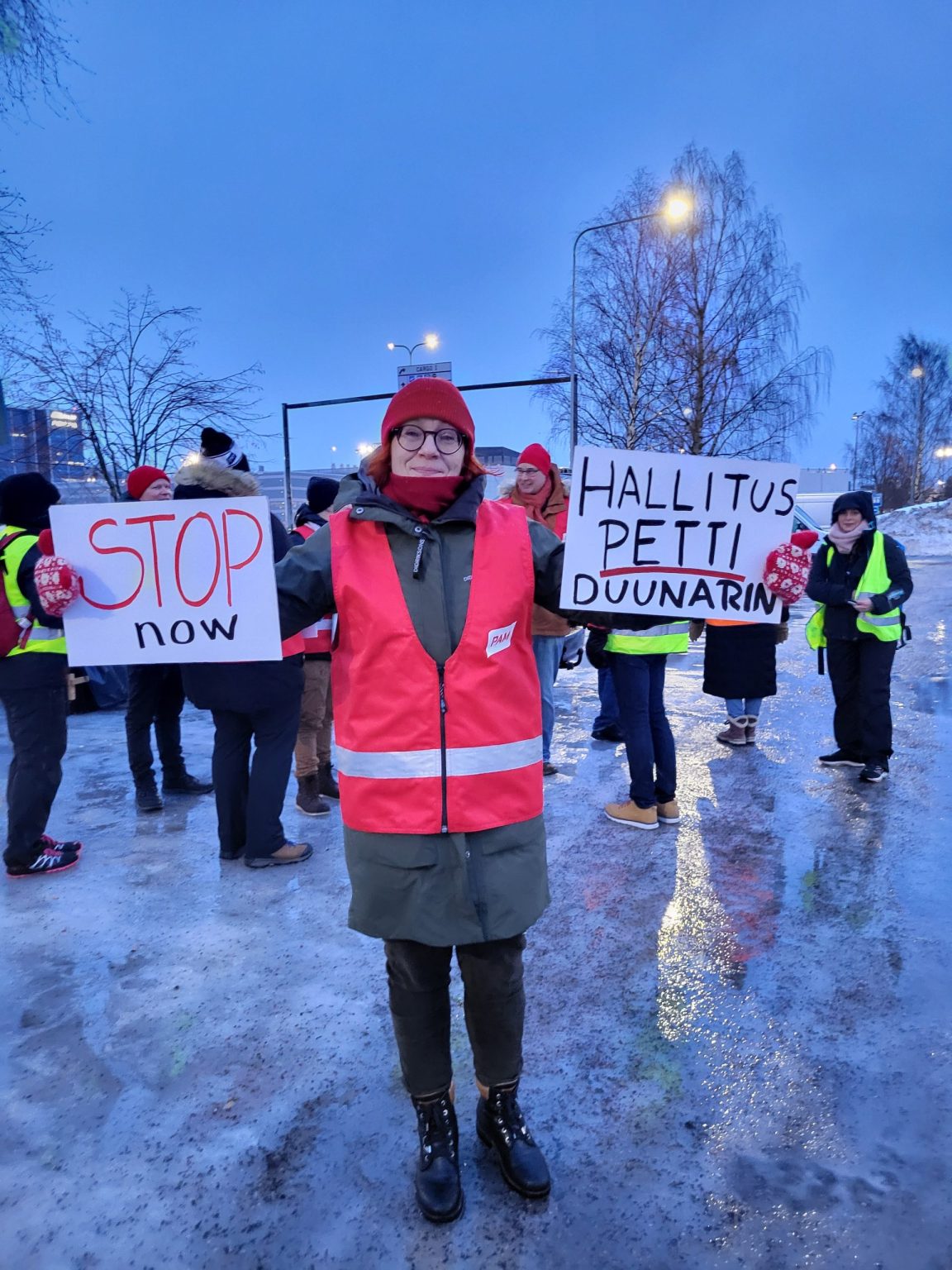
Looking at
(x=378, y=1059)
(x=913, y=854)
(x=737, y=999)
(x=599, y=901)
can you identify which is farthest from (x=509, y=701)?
(x=913, y=854)

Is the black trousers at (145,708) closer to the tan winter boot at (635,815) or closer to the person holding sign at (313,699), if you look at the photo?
the person holding sign at (313,699)

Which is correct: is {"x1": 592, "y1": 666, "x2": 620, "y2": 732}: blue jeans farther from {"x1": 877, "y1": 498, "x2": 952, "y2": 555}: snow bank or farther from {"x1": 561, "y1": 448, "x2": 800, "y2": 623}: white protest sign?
{"x1": 877, "y1": 498, "x2": 952, "y2": 555}: snow bank

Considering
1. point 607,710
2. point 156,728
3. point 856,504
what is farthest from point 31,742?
point 856,504

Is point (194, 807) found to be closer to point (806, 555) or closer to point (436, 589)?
point (436, 589)

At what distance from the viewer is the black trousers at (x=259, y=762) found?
378cm

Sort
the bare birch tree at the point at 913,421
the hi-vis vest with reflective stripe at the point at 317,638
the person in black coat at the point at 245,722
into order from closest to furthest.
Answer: the person in black coat at the point at 245,722
the hi-vis vest with reflective stripe at the point at 317,638
the bare birch tree at the point at 913,421

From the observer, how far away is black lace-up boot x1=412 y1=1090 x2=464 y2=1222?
6.11 ft

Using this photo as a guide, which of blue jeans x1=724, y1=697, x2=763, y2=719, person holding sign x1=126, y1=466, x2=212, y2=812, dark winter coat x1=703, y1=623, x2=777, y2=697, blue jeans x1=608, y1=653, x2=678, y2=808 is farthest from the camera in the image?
blue jeans x1=724, y1=697, x2=763, y2=719

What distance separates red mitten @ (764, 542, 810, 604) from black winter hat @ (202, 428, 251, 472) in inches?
108

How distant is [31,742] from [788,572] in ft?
11.6

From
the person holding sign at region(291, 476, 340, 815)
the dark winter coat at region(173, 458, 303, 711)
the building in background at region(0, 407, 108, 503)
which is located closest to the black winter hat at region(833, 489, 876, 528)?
the person holding sign at region(291, 476, 340, 815)

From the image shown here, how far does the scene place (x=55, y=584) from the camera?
2201 millimetres

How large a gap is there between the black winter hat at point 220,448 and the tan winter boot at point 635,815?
2825mm

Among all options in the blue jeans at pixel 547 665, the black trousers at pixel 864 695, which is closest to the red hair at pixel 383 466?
the blue jeans at pixel 547 665
